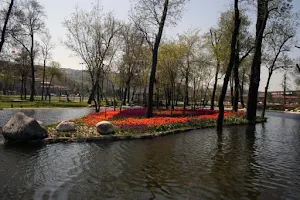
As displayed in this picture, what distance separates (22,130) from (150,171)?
321 inches

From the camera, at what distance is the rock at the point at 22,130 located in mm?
15680

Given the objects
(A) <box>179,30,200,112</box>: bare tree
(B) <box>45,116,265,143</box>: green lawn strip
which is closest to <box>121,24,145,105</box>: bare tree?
(A) <box>179,30,200,112</box>: bare tree

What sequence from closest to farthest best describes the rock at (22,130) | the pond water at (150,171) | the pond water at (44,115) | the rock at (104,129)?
the pond water at (150,171)
the rock at (22,130)
the rock at (104,129)
the pond water at (44,115)

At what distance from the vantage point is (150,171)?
10.9 metres

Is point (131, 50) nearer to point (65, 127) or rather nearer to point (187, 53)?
point (187, 53)

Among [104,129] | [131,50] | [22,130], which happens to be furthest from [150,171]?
[131,50]

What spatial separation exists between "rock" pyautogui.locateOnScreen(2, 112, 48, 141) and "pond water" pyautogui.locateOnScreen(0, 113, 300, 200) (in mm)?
811

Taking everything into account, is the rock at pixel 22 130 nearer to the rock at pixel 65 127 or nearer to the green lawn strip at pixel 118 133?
the green lawn strip at pixel 118 133

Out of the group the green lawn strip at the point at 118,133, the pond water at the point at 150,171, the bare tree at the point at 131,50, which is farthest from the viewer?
the bare tree at the point at 131,50

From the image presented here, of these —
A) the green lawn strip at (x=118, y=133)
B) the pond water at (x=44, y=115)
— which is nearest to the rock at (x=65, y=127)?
the green lawn strip at (x=118, y=133)

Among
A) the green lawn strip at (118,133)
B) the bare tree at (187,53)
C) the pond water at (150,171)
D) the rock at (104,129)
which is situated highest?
the bare tree at (187,53)

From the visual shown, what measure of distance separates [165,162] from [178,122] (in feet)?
38.5

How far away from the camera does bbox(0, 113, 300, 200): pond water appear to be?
28.5 feet

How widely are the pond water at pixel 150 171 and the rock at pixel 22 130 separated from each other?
0.81m
